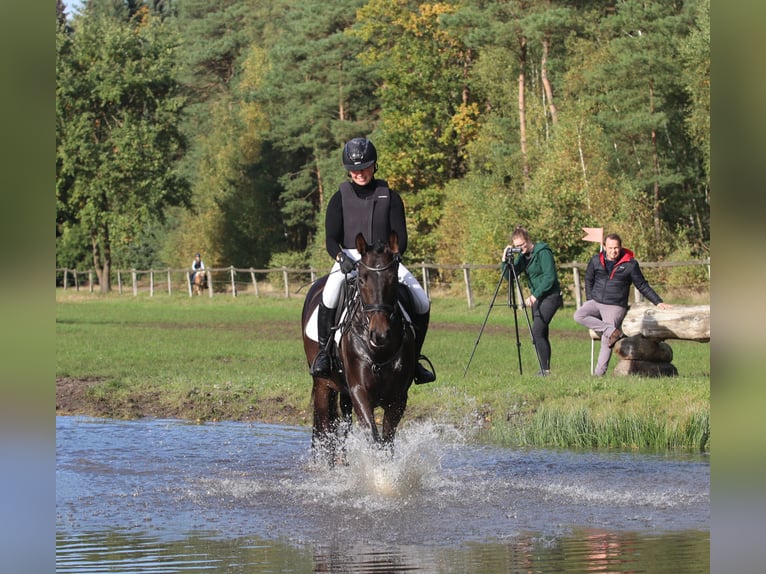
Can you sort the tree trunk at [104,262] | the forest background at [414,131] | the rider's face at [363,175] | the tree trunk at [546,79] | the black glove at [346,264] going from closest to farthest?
1. the black glove at [346,264]
2. the rider's face at [363,175]
3. the forest background at [414,131]
4. the tree trunk at [546,79]
5. the tree trunk at [104,262]

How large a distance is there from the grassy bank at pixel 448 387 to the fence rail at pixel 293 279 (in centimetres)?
328

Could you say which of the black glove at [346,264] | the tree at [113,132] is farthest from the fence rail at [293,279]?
the black glove at [346,264]

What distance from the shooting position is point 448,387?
14773 mm

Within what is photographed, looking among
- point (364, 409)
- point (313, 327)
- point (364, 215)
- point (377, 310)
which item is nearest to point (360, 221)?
point (364, 215)

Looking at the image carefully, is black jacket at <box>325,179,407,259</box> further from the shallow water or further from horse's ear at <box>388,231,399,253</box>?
the shallow water

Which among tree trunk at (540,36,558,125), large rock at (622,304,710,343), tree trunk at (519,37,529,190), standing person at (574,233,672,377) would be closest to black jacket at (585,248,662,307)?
standing person at (574,233,672,377)

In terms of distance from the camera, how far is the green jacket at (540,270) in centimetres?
1638

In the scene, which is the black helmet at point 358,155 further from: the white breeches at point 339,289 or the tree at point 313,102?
the tree at point 313,102

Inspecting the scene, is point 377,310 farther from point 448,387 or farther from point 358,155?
point 448,387
